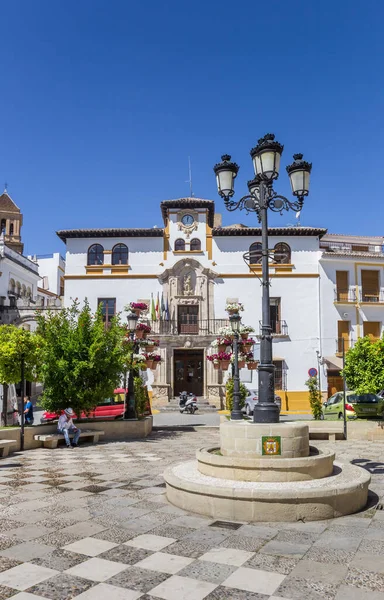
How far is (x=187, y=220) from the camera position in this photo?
29297 millimetres

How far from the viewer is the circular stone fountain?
562 cm

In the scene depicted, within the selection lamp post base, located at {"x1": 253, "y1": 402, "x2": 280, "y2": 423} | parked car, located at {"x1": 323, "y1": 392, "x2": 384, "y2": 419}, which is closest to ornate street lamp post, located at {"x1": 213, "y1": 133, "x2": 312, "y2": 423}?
lamp post base, located at {"x1": 253, "y1": 402, "x2": 280, "y2": 423}

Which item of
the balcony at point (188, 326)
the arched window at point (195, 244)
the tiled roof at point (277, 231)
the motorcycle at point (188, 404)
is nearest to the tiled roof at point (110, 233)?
the arched window at point (195, 244)

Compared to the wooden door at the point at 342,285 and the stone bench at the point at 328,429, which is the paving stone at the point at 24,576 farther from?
the wooden door at the point at 342,285

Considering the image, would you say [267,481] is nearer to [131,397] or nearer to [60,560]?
[60,560]

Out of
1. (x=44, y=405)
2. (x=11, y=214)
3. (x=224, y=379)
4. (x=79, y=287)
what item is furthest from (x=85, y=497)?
(x=11, y=214)

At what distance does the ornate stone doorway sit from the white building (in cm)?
6

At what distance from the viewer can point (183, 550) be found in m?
4.64

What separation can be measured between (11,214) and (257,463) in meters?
48.2

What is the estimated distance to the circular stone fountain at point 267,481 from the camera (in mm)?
5617

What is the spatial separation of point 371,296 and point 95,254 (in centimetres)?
1669

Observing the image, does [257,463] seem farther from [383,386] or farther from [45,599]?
[383,386]

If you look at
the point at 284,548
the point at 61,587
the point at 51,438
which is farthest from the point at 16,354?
the point at 284,548

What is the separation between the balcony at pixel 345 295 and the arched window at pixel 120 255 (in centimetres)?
1257
